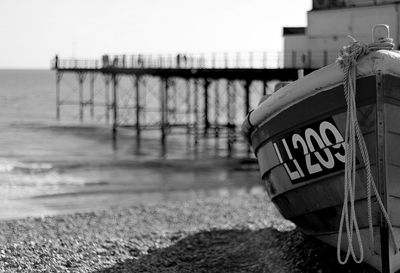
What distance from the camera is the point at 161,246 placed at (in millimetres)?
11445

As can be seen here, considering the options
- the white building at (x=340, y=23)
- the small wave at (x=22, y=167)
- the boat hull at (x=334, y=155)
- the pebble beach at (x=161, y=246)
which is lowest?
the small wave at (x=22, y=167)

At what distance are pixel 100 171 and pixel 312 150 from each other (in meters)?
17.0

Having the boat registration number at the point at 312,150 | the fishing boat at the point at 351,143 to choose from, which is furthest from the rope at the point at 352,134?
the boat registration number at the point at 312,150

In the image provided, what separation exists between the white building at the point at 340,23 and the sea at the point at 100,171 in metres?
5.07

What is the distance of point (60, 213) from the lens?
16703 millimetres

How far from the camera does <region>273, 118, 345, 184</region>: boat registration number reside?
7.93 meters

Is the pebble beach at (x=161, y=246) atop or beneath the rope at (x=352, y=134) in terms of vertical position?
beneath

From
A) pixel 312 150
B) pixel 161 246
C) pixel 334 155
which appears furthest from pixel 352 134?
pixel 161 246

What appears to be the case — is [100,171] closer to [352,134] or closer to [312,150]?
[312,150]

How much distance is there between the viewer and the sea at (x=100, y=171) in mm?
18828

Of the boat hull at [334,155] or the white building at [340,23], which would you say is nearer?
the boat hull at [334,155]

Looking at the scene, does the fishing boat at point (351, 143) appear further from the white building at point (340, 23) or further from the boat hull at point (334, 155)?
the white building at point (340, 23)

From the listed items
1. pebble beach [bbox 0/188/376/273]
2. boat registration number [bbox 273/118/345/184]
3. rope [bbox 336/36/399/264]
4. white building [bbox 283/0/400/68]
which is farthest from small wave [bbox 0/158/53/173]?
rope [bbox 336/36/399/264]

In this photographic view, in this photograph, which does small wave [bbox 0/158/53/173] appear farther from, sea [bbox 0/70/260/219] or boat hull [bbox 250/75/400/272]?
boat hull [bbox 250/75/400/272]
